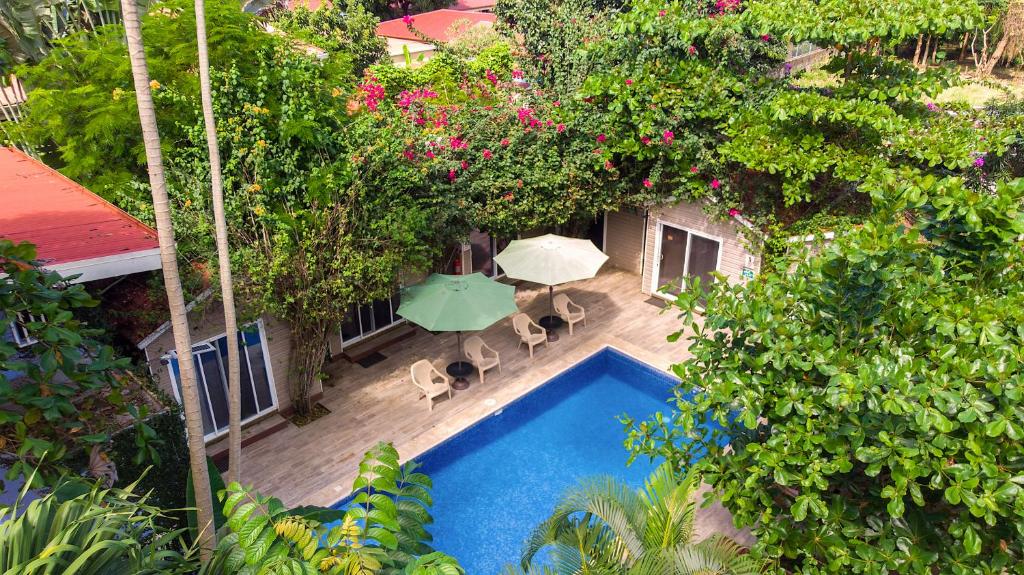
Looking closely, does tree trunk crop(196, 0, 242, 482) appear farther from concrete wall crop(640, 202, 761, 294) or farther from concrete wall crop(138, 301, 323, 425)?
concrete wall crop(640, 202, 761, 294)

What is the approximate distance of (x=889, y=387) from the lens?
18.2ft

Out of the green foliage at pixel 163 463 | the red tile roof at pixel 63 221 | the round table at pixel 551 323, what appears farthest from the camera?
the round table at pixel 551 323

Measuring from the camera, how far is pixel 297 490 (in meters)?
11.6

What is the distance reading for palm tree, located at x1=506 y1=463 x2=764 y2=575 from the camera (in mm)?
6715

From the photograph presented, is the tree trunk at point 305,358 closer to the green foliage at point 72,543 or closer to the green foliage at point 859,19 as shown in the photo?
the green foliage at point 72,543

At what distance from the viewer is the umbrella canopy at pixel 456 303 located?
13.5 m

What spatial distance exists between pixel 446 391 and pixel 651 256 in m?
7.66

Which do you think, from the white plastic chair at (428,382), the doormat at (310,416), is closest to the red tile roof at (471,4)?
the white plastic chair at (428,382)

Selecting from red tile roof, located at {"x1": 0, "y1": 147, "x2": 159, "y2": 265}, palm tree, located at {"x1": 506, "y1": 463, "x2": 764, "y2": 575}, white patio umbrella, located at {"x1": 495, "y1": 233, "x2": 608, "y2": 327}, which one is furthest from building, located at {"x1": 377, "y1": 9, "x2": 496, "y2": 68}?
palm tree, located at {"x1": 506, "y1": 463, "x2": 764, "y2": 575}

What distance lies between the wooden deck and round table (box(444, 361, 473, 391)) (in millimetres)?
183

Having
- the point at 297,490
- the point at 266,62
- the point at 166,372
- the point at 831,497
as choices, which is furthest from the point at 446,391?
the point at 831,497

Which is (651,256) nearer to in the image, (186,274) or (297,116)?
(297,116)

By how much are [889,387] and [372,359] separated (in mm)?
12320

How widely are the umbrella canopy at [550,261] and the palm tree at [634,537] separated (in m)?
8.25
